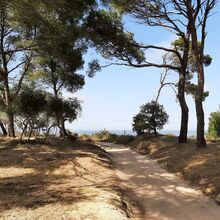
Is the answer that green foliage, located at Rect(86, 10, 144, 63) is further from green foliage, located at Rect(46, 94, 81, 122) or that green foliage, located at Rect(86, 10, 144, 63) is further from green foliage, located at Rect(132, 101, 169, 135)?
green foliage, located at Rect(132, 101, 169, 135)

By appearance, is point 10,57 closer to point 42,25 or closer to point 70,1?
point 42,25

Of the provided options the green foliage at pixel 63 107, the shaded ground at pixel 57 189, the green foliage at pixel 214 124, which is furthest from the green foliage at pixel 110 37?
the green foliage at pixel 214 124

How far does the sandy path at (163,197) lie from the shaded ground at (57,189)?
0.57 m

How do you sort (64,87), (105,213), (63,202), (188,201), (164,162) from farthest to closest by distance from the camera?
(64,87)
(164,162)
(188,201)
(63,202)
(105,213)

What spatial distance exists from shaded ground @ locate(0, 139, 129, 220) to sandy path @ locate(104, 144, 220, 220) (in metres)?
0.57

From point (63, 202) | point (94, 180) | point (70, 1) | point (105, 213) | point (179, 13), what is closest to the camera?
point (105, 213)

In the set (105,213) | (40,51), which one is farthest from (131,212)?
(40,51)

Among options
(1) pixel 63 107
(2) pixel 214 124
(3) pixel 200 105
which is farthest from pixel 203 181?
(2) pixel 214 124

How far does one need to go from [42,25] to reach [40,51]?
1.83 m

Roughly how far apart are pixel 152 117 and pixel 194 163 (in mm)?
15213

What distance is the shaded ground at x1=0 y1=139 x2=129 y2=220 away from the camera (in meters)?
6.99

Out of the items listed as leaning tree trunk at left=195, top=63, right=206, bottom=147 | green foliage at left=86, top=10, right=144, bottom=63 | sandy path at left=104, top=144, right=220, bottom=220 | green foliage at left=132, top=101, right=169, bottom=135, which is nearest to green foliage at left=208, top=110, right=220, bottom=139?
green foliage at left=132, top=101, right=169, bottom=135

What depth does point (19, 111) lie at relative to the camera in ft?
63.7

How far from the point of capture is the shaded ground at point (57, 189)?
6988 mm
